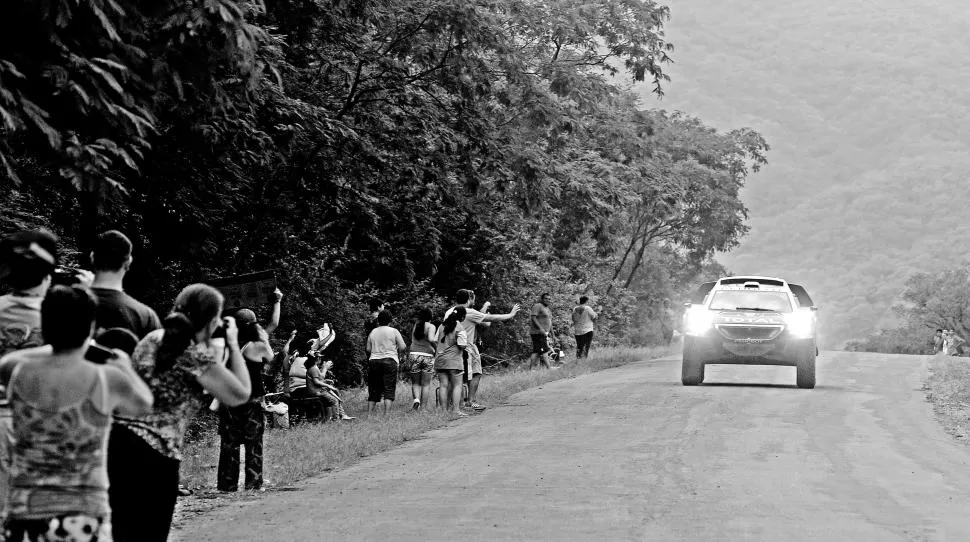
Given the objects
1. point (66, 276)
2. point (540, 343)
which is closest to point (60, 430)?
point (66, 276)

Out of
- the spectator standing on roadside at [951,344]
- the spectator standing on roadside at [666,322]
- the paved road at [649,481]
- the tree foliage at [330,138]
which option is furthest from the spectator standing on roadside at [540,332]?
the spectator standing on roadside at [666,322]

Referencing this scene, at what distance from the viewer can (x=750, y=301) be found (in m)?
25.1

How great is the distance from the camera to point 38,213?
21.6m

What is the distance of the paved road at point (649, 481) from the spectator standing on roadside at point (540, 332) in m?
11.2

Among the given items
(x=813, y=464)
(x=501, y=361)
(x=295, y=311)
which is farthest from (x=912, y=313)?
(x=813, y=464)

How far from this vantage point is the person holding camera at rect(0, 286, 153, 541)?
535cm

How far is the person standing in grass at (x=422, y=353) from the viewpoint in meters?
20.2

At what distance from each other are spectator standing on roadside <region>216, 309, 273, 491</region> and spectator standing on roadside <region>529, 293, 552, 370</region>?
21147 millimetres

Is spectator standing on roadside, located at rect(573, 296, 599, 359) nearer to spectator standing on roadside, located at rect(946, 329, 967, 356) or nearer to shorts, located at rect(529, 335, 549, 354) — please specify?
shorts, located at rect(529, 335, 549, 354)

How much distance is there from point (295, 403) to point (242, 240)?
3.67m

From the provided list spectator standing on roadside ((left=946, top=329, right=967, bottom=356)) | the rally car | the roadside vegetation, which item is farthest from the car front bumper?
the roadside vegetation

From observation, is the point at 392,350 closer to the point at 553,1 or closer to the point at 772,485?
the point at 772,485

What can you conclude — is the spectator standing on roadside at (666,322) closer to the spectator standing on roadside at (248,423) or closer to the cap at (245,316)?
the spectator standing on roadside at (248,423)

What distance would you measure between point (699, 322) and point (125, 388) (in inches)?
774
